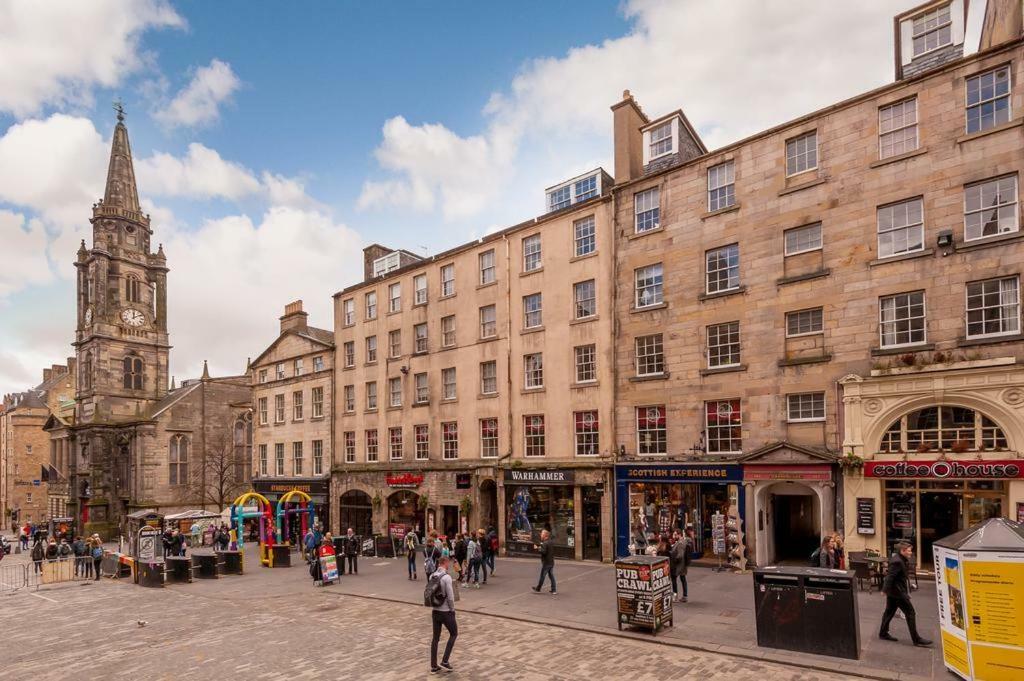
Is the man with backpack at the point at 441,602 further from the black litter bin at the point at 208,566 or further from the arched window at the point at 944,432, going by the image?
the black litter bin at the point at 208,566

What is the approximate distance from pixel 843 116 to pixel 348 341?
27.8 metres

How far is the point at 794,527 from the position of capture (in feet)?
77.8

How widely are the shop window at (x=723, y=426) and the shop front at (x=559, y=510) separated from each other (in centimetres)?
463

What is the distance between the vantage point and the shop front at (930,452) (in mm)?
16922

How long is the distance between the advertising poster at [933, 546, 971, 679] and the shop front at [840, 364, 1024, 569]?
844cm

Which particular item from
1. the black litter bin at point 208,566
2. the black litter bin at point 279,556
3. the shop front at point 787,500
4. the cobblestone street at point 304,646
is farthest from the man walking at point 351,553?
the shop front at point 787,500

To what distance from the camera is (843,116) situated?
20578 mm

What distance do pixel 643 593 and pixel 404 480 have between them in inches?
825

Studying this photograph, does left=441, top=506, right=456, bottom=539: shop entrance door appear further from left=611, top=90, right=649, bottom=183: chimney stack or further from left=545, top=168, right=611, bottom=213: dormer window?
left=611, top=90, right=649, bottom=183: chimney stack

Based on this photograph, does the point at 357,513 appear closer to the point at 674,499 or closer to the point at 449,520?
the point at 449,520

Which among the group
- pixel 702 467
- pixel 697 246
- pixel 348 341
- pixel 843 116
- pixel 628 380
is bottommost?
pixel 702 467

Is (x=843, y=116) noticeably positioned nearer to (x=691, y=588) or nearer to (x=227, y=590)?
(x=691, y=588)

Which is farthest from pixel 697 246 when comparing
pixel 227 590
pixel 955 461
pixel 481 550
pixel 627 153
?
pixel 227 590

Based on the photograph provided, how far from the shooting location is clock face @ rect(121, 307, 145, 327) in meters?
64.7
